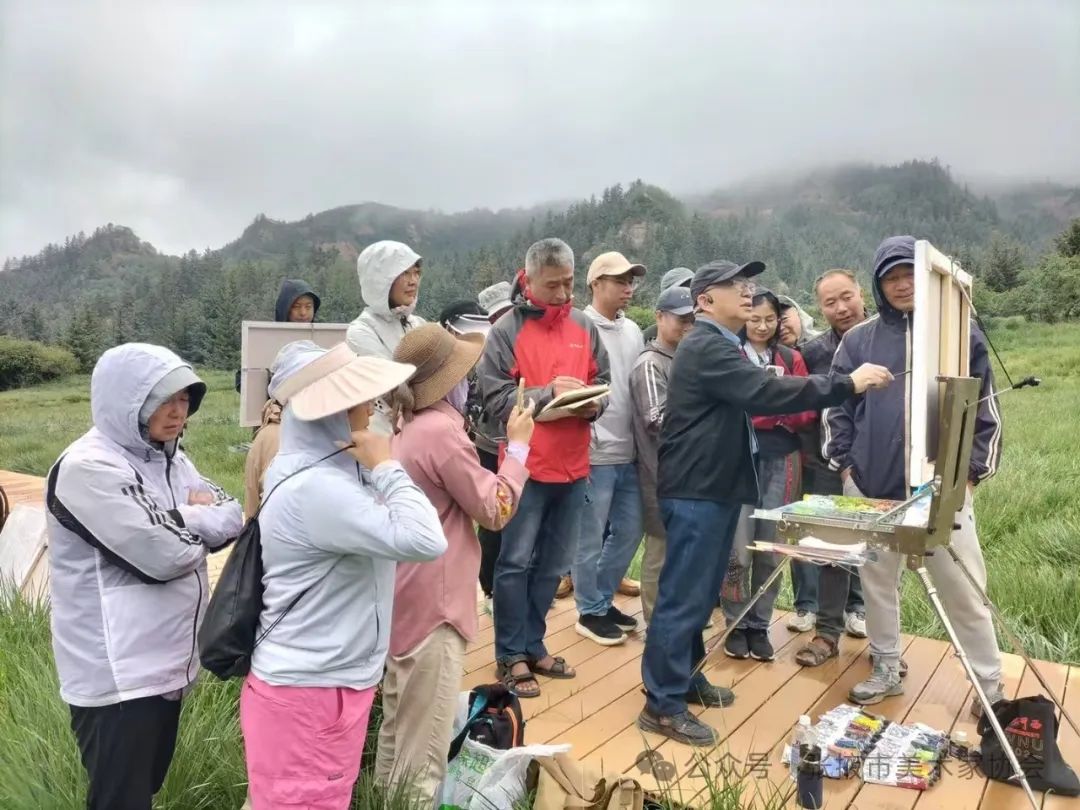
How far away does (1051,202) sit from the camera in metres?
60.3

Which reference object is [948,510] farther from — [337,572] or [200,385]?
[200,385]

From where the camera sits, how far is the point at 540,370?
3.14 meters

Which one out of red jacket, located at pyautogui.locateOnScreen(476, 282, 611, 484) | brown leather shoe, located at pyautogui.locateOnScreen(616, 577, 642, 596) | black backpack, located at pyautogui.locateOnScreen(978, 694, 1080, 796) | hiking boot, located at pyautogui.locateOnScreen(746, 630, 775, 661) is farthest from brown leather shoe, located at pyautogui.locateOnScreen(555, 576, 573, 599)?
black backpack, located at pyautogui.locateOnScreen(978, 694, 1080, 796)

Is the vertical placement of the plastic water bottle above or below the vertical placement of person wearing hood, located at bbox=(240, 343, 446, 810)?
below

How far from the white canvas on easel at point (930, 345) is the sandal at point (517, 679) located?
1.58 m

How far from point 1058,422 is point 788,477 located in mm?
7546

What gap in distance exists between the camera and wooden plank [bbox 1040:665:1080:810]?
224 centimetres

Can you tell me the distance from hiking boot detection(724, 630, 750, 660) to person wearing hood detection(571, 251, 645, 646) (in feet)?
1.53

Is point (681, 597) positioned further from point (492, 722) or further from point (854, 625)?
point (854, 625)

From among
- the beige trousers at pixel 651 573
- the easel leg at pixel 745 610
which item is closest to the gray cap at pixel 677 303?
the beige trousers at pixel 651 573

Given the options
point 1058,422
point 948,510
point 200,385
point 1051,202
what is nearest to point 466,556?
point 200,385

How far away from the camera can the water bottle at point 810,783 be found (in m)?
2.18

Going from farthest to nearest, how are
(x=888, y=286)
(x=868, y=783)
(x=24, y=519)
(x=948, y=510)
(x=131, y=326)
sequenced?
(x=131, y=326) < (x=24, y=519) < (x=888, y=286) < (x=868, y=783) < (x=948, y=510)

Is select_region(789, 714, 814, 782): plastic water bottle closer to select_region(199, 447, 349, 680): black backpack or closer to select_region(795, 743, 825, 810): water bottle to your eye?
select_region(795, 743, 825, 810): water bottle
